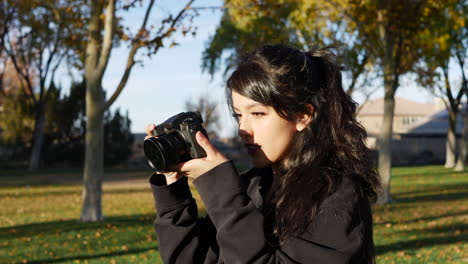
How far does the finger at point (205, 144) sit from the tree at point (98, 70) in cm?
846

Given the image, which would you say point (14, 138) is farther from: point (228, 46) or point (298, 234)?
point (298, 234)

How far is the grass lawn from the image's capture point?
7.83 meters

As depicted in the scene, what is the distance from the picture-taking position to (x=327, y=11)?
53.2 ft

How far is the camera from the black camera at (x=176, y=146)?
6.33 feet

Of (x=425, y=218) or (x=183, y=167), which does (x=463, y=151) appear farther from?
(x=183, y=167)

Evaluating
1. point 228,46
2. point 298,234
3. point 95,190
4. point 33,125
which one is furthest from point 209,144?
point 33,125

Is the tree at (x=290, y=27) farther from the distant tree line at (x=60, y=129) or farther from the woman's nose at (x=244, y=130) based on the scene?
the distant tree line at (x=60, y=129)

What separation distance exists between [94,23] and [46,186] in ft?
38.7

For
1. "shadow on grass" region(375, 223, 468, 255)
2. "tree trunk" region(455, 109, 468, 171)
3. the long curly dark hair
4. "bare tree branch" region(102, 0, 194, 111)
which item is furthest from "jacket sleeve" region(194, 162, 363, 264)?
"tree trunk" region(455, 109, 468, 171)

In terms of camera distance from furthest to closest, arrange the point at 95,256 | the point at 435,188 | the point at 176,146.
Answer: the point at 435,188
the point at 95,256
the point at 176,146

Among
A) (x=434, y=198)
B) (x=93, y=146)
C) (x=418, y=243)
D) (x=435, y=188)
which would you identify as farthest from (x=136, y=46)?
(x=435, y=188)

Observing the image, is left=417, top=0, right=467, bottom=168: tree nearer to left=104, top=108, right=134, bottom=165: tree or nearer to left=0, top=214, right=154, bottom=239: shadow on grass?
left=0, top=214, right=154, bottom=239: shadow on grass

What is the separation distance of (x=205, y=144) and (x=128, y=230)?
8586 millimetres

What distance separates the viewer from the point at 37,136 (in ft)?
104
